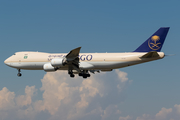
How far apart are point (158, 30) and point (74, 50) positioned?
14276 mm

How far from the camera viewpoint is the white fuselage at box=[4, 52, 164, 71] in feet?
155

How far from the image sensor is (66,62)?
47188 mm

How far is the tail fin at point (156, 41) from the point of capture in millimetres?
46844

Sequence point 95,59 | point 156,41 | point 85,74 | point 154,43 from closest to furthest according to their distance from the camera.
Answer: point 156,41 → point 154,43 → point 95,59 → point 85,74

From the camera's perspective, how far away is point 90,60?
162 feet

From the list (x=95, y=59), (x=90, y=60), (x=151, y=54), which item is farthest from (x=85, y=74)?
(x=151, y=54)

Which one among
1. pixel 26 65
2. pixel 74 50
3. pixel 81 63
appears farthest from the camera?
pixel 26 65

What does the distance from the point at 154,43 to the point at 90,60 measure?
36.5 feet

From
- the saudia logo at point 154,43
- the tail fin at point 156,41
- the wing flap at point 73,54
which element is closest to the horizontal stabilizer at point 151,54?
the tail fin at point 156,41

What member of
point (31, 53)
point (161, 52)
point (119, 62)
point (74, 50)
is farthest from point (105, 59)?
point (31, 53)

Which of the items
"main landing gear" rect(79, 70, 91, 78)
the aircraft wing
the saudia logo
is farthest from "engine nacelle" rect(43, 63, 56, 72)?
the saudia logo

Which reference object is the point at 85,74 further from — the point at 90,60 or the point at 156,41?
the point at 156,41

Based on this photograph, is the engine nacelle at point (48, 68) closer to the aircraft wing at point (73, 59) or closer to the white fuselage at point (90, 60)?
the white fuselage at point (90, 60)

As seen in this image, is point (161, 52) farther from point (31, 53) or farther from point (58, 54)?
point (31, 53)
